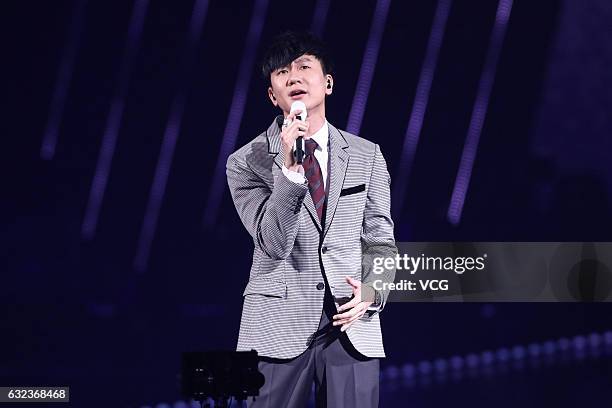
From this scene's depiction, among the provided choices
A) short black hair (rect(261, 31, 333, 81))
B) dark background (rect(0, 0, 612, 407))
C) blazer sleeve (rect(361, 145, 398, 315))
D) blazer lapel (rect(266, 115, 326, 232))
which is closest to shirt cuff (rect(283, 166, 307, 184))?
blazer lapel (rect(266, 115, 326, 232))

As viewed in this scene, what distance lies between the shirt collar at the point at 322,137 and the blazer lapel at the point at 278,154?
107mm

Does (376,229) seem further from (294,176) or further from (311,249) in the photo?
(294,176)

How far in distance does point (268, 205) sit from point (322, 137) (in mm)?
367

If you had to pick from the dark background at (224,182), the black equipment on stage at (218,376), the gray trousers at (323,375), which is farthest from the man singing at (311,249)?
the dark background at (224,182)

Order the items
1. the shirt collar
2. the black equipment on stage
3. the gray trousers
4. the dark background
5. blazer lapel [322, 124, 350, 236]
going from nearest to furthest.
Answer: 1. the black equipment on stage
2. the gray trousers
3. blazer lapel [322, 124, 350, 236]
4. the shirt collar
5. the dark background

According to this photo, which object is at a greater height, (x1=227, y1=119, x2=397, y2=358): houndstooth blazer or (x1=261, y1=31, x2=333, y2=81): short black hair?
(x1=261, y1=31, x2=333, y2=81): short black hair

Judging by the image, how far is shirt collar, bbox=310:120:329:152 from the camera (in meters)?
2.66

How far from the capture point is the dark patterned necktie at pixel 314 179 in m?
2.55

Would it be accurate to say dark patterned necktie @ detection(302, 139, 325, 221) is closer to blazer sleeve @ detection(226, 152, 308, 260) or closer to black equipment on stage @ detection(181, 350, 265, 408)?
blazer sleeve @ detection(226, 152, 308, 260)

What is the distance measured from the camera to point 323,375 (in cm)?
245

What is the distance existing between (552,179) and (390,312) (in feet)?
2.86

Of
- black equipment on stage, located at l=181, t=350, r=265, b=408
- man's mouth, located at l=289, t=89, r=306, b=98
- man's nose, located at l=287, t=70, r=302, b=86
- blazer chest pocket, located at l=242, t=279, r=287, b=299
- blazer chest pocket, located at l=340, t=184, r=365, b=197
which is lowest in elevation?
black equipment on stage, located at l=181, t=350, r=265, b=408

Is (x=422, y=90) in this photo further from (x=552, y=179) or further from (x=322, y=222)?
(x=322, y=222)

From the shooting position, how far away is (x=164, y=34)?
379 centimetres
